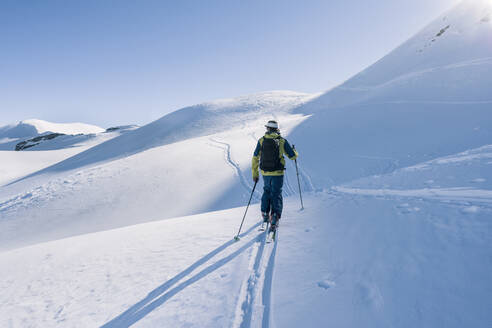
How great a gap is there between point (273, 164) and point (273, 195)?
74 centimetres

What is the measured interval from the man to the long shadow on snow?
3.64 feet

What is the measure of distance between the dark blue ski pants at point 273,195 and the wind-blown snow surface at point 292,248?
0.59 m

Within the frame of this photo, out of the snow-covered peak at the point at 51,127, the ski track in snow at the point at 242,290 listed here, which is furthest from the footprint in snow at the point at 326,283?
the snow-covered peak at the point at 51,127

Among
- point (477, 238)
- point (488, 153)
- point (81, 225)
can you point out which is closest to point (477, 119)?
point (488, 153)

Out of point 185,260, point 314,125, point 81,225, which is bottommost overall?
point 81,225

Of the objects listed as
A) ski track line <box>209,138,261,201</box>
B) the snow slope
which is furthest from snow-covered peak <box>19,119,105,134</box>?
ski track line <box>209,138,261,201</box>

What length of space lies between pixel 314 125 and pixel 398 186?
12325mm

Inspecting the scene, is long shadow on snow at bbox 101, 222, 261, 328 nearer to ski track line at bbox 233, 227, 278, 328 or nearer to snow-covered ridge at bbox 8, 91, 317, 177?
ski track line at bbox 233, 227, 278, 328

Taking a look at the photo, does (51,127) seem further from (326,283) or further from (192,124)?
(326,283)

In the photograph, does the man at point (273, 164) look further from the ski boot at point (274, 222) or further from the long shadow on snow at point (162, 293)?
the long shadow on snow at point (162, 293)

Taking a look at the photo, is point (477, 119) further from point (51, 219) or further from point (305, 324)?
point (51, 219)

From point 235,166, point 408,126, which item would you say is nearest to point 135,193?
point 235,166

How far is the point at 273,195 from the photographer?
18.0ft

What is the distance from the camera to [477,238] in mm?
3049
